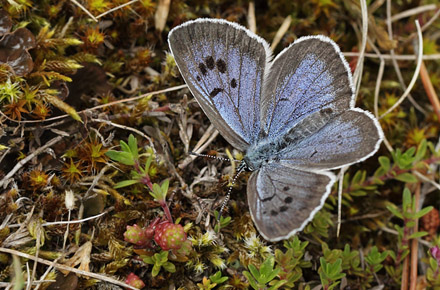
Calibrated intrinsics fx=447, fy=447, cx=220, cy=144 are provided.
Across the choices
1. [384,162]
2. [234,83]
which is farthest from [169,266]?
[384,162]

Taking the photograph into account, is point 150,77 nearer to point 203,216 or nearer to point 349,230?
point 203,216

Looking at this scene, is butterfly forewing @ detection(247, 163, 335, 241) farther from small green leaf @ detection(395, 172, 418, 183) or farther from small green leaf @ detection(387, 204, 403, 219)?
small green leaf @ detection(395, 172, 418, 183)

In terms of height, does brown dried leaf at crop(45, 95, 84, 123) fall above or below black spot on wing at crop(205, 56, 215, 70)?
below

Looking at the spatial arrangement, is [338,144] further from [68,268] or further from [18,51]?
[18,51]

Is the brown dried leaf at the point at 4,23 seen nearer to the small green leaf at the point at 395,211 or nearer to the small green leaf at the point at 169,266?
the small green leaf at the point at 169,266

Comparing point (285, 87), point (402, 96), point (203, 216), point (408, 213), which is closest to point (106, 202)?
point (203, 216)

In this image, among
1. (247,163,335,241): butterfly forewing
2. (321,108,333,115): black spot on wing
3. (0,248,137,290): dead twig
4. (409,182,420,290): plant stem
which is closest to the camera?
(247,163,335,241): butterfly forewing

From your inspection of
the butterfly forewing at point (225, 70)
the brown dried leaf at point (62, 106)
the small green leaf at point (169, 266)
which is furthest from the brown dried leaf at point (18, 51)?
the small green leaf at point (169, 266)

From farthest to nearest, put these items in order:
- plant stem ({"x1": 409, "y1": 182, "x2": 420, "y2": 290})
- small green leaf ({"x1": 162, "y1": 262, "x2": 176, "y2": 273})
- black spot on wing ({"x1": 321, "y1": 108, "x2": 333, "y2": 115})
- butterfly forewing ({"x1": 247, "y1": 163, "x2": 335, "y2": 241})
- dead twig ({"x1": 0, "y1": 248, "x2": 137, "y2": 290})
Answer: plant stem ({"x1": 409, "y1": 182, "x2": 420, "y2": 290})
black spot on wing ({"x1": 321, "y1": 108, "x2": 333, "y2": 115})
small green leaf ({"x1": 162, "y1": 262, "x2": 176, "y2": 273})
dead twig ({"x1": 0, "y1": 248, "x2": 137, "y2": 290})
butterfly forewing ({"x1": 247, "y1": 163, "x2": 335, "y2": 241})

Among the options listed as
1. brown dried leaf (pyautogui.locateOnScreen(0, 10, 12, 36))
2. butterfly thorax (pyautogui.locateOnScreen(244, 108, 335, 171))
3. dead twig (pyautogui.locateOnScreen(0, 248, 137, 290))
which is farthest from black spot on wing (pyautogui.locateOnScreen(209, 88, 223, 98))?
brown dried leaf (pyautogui.locateOnScreen(0, 10, 12, 36))
